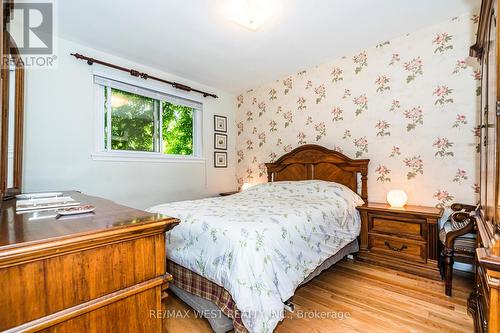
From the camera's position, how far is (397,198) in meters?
2.51

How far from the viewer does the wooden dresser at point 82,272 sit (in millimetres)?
628

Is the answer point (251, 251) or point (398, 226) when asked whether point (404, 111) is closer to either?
point (398, 226)

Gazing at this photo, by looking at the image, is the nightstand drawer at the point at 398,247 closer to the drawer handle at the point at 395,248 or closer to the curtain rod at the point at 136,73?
the drawer handle at the point at 395,248

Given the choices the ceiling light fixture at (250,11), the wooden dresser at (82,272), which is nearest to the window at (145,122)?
the ceiling light fixture at (250,11)

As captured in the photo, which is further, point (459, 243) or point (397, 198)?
point (397, 198)

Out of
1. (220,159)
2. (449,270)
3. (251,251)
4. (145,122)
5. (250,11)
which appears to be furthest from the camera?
(220,159)

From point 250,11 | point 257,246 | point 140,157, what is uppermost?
point 250,11

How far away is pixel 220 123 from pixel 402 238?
2.99 m

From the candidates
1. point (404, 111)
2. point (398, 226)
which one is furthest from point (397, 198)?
point (404, 111)

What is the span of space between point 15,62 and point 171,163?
75.4 inches

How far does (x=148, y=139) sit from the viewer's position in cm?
334

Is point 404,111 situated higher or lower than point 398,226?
higher

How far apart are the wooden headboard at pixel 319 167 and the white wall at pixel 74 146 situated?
60.3 inches

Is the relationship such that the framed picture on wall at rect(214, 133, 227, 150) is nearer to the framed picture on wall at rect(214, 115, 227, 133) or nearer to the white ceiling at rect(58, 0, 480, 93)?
the framed picture on wall at rect(214, 115, 227, 133)
